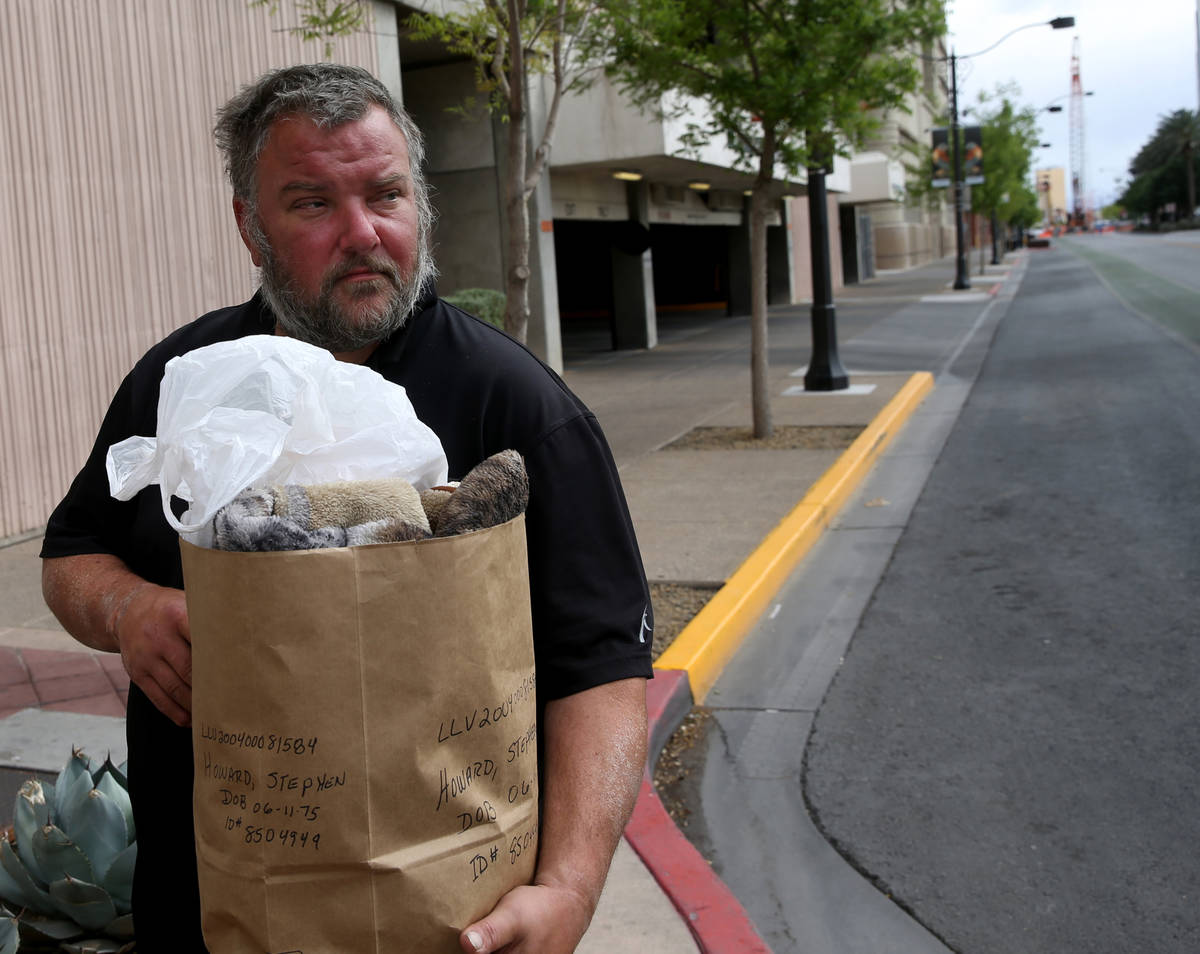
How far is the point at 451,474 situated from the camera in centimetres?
162

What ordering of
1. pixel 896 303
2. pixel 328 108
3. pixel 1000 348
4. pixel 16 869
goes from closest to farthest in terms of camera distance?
1. pixel 328 108
2. pixel 16 869
3. pixel 1000 348
4. pixel 896 303

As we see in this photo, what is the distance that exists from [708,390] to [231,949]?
1392 cm

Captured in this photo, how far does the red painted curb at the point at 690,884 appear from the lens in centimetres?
322

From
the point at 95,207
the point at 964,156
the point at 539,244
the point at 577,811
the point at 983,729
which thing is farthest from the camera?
the point at 964,156

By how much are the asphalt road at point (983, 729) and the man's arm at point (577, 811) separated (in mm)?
2105

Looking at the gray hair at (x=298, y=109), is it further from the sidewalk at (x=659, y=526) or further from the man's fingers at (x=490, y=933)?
the sidewalk at (x=659, y=526)

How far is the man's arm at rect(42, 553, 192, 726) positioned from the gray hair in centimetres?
54

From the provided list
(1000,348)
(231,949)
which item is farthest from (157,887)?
(1000,348)

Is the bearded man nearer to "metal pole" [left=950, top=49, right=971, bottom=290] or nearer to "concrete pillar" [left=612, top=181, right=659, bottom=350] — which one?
"concrete pillar" [left=612, top=181, right=659, bottom=350]

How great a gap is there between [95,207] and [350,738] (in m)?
7.61

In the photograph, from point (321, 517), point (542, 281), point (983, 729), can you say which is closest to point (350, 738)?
point (321, 517)

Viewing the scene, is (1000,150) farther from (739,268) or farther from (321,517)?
(321,517)

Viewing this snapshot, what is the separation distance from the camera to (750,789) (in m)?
4.38

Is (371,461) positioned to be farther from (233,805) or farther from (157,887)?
(157,887)
